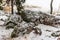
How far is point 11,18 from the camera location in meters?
4.26

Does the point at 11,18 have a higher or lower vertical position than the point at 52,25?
higher

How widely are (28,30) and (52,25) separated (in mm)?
963

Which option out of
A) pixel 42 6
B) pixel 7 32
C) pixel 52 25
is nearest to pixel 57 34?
pixel 52 25

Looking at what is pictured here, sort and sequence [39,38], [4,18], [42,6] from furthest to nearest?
[42,6], [4,18], [39,38]

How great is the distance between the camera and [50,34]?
3738 millimetres

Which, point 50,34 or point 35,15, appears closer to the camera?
point 50,34

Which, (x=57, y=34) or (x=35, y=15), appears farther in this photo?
(x=35, y=15)

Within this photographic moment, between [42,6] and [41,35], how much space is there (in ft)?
8.90

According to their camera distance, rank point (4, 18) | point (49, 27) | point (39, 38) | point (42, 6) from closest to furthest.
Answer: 1. point (39, 38)
2. point (49, 27)
3. point (4, 18)
4. point (42, 6)

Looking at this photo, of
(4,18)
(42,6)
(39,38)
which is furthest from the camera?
(42,6)

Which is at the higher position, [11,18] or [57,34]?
[11,18]

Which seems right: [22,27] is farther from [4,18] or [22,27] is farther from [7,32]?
[4,18]

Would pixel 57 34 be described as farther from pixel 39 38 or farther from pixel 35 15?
pixel 35 15

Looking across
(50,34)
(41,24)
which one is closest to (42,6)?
(41,24)
